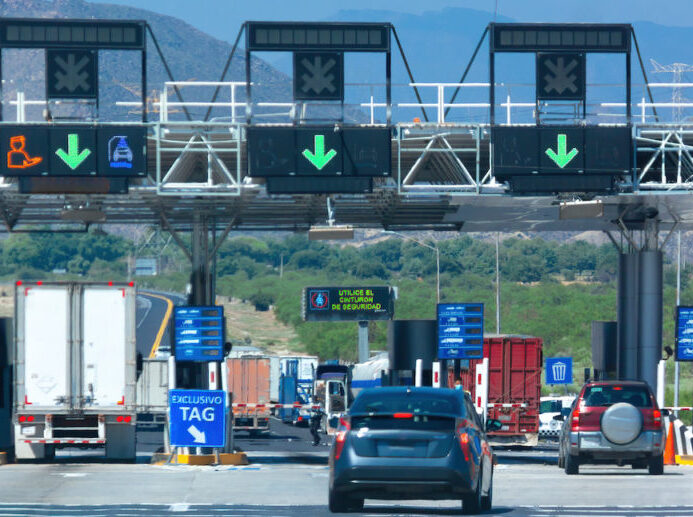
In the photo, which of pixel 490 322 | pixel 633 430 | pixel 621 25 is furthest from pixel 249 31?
pixel 490 322

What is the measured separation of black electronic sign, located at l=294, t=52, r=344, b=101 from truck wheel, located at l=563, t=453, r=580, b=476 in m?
9.58

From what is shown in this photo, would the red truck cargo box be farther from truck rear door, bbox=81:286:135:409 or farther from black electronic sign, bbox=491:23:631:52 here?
truck rear door, bbox=81:286:135:409

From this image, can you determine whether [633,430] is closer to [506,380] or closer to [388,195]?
[388,195]

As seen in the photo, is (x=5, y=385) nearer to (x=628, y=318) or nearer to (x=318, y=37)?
(x=318, y=37)

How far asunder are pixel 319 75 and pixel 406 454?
16035mm

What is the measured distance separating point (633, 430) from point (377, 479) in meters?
8.80

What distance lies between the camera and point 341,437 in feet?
54.1

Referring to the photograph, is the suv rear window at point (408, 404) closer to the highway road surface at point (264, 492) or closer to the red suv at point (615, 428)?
the highway road surface at point (264, 492)

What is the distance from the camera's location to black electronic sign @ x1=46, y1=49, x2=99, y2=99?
3111 centimetres

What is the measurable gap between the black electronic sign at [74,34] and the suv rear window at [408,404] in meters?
15.5

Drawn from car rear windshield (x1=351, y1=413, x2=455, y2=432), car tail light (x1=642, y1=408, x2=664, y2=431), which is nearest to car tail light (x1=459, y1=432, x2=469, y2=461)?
car rear windshield (x1=351, y1=413, x2=455, y2=432)

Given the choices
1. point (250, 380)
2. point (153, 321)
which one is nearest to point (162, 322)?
point (153, 321)

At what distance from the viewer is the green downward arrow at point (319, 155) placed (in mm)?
30844

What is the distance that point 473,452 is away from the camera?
16.5 meters
